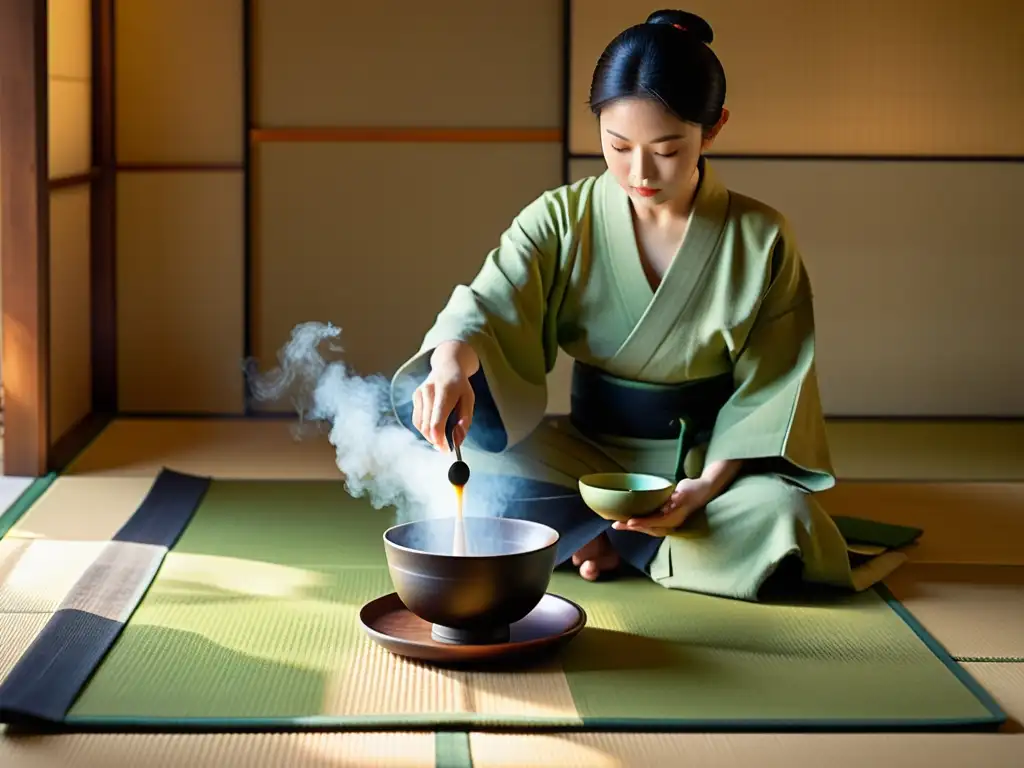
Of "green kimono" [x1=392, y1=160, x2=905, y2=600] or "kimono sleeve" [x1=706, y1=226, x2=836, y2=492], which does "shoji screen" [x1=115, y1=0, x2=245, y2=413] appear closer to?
"green kimono" [x1=392, y1=160, x2=905, y2=600]

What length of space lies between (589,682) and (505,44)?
10.1 ft

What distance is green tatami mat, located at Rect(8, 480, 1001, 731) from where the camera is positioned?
2.40 m

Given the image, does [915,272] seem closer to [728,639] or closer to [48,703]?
[728,639]

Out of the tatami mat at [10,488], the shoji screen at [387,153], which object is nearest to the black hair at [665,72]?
the tatami mat at [10,488]

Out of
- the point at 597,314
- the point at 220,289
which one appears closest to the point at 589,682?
the point at 597,314

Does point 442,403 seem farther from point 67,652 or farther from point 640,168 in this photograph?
point 67,652

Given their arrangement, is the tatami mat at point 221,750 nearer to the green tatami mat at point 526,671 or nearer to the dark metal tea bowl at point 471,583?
the green tatami mat at point 526,671

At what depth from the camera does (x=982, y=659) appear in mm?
2785

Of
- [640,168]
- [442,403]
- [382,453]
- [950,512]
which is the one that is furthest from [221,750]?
[950,512]

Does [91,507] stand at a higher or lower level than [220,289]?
lower

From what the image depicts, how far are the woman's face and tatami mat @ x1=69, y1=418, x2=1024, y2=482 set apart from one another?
66.0 inches

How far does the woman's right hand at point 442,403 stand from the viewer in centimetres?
272

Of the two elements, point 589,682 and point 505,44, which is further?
point 505,44

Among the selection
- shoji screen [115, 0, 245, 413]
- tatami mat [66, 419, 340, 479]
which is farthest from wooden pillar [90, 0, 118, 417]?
tatami mat [66, 419, 340, 479]
